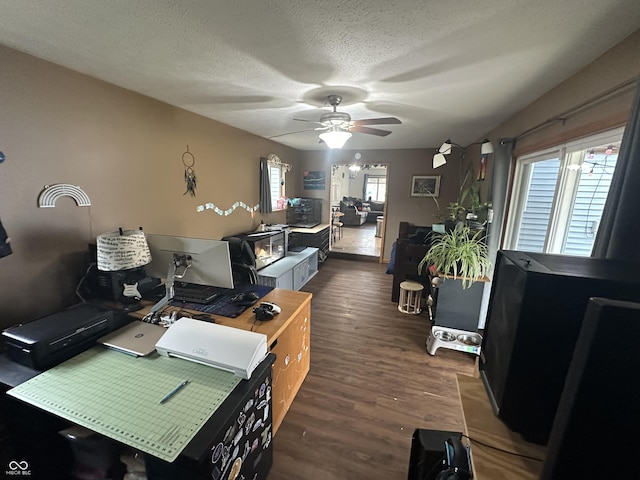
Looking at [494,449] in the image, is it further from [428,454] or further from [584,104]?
[584,104]

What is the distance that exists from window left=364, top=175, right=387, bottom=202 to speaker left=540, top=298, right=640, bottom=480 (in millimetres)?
11621

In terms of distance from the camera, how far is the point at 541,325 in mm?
742

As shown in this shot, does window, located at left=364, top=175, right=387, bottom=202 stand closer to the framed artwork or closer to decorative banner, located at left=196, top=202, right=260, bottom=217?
the framed artwork

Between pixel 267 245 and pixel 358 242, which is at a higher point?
pixel 267 245

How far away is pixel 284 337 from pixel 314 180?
14.6 ft

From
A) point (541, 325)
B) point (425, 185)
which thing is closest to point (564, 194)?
point (541, 325)

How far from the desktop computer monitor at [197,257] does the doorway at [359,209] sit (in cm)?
431

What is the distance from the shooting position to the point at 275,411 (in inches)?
69.3

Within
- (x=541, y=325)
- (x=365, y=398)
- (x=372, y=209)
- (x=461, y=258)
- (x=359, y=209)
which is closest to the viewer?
(x=541, y=325)

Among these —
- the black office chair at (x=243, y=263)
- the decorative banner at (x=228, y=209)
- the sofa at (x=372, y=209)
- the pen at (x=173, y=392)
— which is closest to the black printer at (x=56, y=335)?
the pen at (x=173, y=392)

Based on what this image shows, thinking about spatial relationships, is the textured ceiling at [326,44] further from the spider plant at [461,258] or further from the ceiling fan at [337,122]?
the spider plant at [461,258]

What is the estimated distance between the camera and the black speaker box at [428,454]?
45.5 inches

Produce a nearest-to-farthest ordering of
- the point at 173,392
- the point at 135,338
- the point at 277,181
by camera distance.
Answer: the point at 173,392
the point at 135,338
the point at 277,181

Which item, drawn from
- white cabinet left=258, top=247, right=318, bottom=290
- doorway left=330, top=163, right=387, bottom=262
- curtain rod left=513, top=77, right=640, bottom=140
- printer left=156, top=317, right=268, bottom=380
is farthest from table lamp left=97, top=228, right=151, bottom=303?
doorway left=330, top=163, right=387, bottom=262
